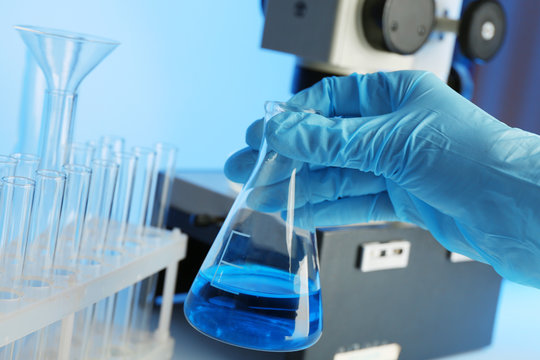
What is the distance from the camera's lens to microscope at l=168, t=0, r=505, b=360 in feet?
3.68

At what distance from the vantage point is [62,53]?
0.79 metres

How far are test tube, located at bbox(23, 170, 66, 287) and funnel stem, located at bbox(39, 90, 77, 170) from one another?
0.29 feet

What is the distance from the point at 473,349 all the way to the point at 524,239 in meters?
0.70

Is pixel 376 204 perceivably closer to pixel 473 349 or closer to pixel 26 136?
pixel 26 136

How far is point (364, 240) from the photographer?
116 cm

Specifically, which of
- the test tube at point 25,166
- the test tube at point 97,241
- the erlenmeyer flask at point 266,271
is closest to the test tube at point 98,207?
the test tube at point 97,241

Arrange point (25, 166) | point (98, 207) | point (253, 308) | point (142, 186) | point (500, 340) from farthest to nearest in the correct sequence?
point (500, 340) < point (142, 186) < point (98, 207) < point (25, 166) < point (253, 308)

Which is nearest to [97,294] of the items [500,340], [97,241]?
[97,241]

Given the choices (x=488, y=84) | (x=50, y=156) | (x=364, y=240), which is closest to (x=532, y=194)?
(x=364, y=240)

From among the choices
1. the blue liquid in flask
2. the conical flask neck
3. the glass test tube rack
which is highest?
the conical flask neck

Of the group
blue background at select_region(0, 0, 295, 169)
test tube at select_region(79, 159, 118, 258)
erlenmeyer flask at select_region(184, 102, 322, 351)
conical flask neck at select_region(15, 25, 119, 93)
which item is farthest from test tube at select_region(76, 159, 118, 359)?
blue background at select_region(0, 0, 295, 169)

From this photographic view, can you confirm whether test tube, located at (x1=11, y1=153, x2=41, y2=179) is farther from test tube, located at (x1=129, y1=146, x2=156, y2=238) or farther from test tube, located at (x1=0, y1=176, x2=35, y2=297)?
test tube, located at (x1=129, y1=146, x2=156, y2=238)

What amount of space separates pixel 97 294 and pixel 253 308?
0.85 ft

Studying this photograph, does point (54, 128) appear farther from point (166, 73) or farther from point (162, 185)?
point (166, 73)
